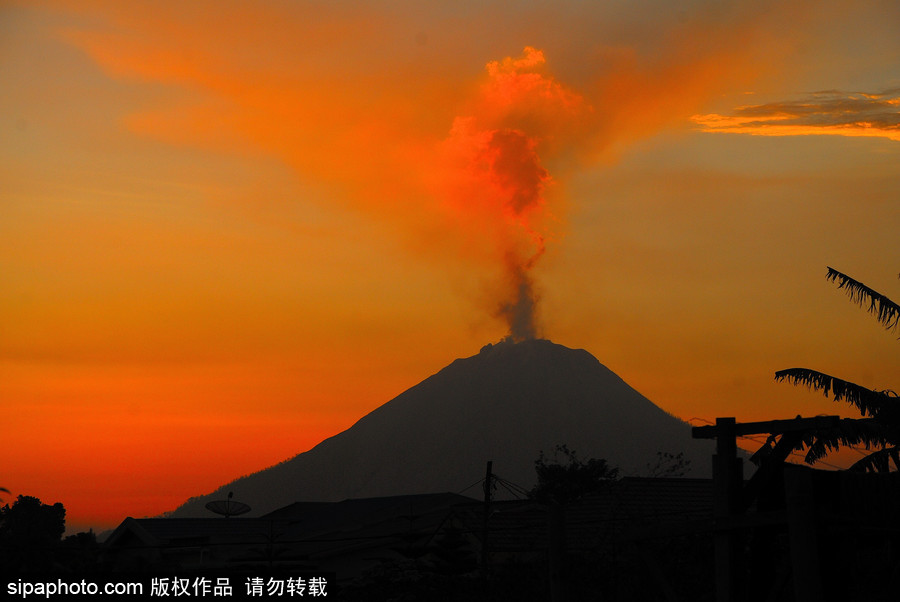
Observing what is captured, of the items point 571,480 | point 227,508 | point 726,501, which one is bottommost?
point 726,501

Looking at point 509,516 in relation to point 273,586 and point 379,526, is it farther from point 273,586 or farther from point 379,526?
point 273,586

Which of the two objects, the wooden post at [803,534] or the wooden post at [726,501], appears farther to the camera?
the wooden post at [726,501]

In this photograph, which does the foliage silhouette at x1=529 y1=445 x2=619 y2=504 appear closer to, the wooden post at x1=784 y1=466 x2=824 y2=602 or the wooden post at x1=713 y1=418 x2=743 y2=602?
the wooden post at x1=713 y1=418 x2=743 y2=602

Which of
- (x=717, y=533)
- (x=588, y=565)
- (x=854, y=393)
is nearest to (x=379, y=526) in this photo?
(x=854, y=393)

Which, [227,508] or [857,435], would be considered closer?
[857,435]

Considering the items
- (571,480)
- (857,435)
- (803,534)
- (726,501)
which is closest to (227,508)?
(857,435)

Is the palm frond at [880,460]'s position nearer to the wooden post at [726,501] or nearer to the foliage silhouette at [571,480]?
the wooden post at [726,501]

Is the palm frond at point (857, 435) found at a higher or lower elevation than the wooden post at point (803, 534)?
higher

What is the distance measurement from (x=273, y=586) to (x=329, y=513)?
44428 mm

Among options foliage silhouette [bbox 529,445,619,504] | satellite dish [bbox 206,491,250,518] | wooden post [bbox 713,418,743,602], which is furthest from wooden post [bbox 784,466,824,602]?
foliage silhouette [bbox 529,445,619,504]

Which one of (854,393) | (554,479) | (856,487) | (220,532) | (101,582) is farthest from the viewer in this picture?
(554,479)

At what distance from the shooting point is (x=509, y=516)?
3584 cm

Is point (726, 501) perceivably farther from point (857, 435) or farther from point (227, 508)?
point (227, 508)

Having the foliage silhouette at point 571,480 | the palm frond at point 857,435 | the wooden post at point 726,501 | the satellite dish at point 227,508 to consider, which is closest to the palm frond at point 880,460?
the palm frond at point 857,435
